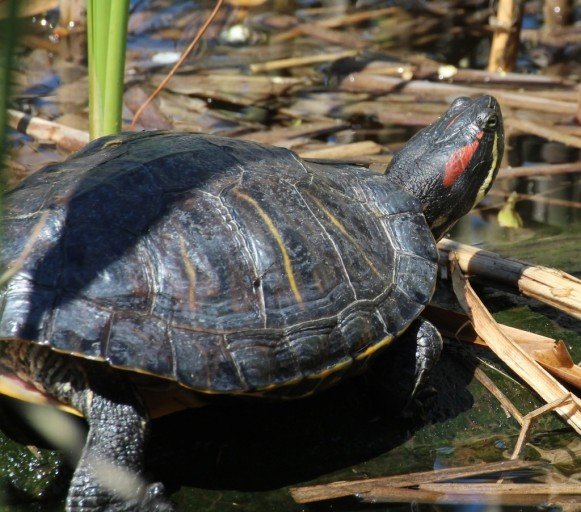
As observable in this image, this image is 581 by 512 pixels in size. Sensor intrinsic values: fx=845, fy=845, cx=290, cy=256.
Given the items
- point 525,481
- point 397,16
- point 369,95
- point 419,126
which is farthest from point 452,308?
point 397,16

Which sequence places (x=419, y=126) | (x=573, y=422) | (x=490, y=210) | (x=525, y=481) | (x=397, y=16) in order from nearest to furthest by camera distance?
(x=525, y=481)
(x=573, y=422)
(x=490, y=210)
(x=419, y=126)
(x=397, y=16)

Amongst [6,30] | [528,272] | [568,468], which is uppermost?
[6,30]

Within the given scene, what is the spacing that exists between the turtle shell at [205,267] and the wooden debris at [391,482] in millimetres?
401

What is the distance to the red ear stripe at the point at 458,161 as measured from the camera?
455cm

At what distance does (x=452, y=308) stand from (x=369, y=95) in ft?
12.6

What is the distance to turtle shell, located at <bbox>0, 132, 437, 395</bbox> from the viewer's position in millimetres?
3082

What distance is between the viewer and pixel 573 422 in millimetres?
3846

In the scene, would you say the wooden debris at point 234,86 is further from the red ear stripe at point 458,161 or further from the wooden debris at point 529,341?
the wooden debris at point 529,341

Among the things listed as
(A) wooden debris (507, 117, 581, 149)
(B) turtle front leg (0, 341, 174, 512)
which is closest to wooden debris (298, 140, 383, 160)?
(A) wooden debris (507, 117, 581, 149)

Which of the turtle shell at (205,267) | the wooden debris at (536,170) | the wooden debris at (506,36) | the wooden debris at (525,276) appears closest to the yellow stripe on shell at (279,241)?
the turtle shell at (205,267)

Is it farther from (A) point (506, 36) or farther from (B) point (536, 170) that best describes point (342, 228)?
(A) point (506, 36)

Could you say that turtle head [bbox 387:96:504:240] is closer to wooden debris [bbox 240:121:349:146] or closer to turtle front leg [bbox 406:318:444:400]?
turtle front leg [bbox 406:318:444:400]

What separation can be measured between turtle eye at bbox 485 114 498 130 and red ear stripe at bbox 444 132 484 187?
0.20 ft

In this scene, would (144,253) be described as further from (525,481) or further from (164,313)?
(525,481)
